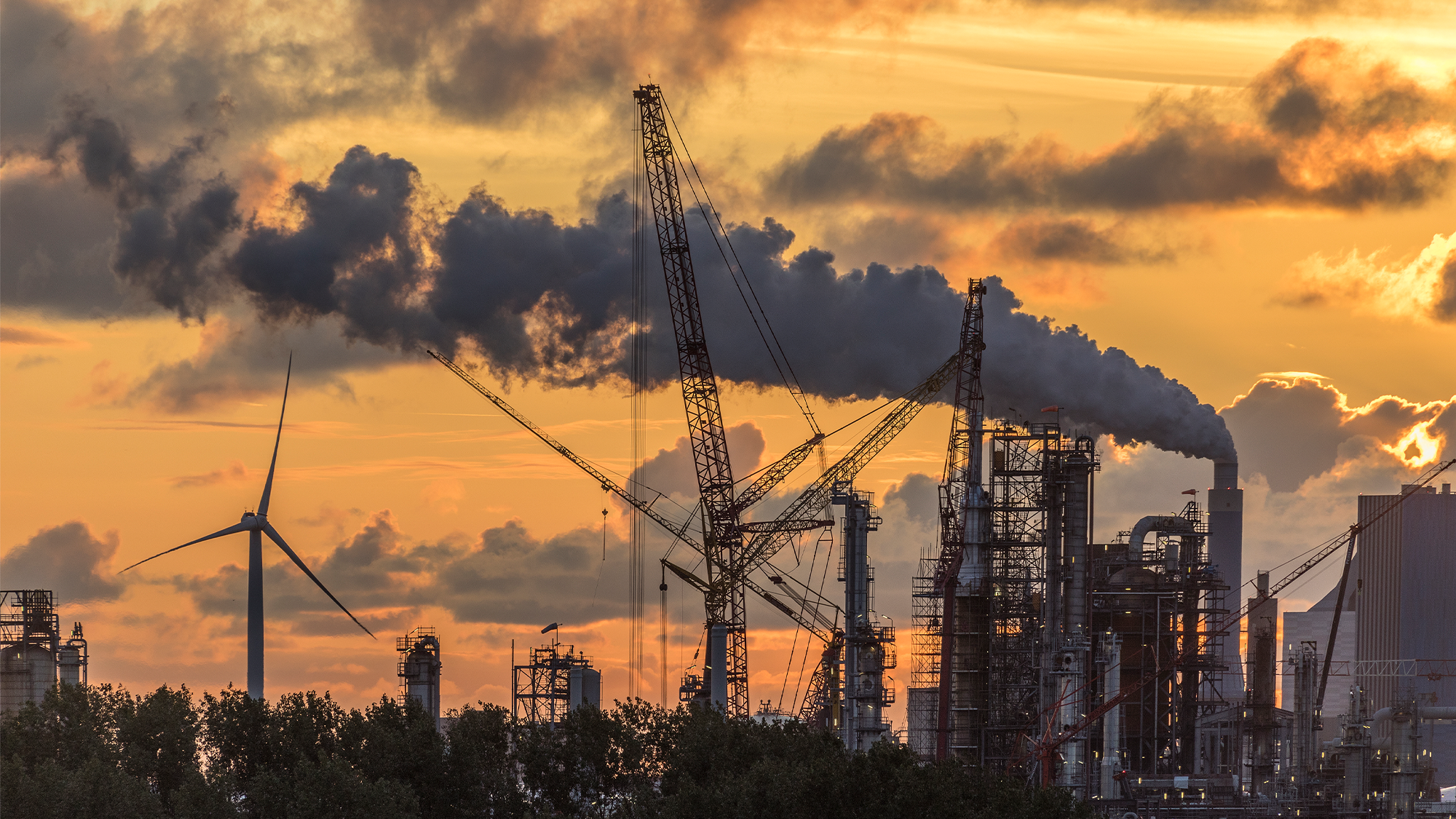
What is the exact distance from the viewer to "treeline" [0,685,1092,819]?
84.1 metres

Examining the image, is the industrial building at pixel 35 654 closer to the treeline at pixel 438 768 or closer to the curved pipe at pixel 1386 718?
the treeline at pixel 438 768

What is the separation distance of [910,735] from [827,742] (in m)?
75.4

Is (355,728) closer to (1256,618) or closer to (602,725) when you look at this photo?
(602,725)

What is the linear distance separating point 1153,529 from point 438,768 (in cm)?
7880

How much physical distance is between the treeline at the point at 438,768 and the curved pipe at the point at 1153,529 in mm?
60560

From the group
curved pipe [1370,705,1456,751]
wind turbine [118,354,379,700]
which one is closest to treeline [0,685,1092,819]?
wind turbine [118,354,379,700]

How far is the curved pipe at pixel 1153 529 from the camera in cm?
15462

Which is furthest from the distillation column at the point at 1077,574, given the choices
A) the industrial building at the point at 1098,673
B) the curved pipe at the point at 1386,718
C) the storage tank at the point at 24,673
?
the storage tank at the point at 24,673

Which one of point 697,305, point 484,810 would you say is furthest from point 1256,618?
point 484,810

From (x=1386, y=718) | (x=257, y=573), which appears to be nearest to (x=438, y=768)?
(x=257, y=573)

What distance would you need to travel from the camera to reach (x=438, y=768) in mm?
95688

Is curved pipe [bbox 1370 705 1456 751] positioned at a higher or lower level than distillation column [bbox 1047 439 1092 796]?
lower

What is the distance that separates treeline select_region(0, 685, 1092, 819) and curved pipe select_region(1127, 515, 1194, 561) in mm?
60560

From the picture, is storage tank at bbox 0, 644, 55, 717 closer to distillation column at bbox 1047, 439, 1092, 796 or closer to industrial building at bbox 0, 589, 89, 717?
industrial building at bbox 0, 589, 89, 717
